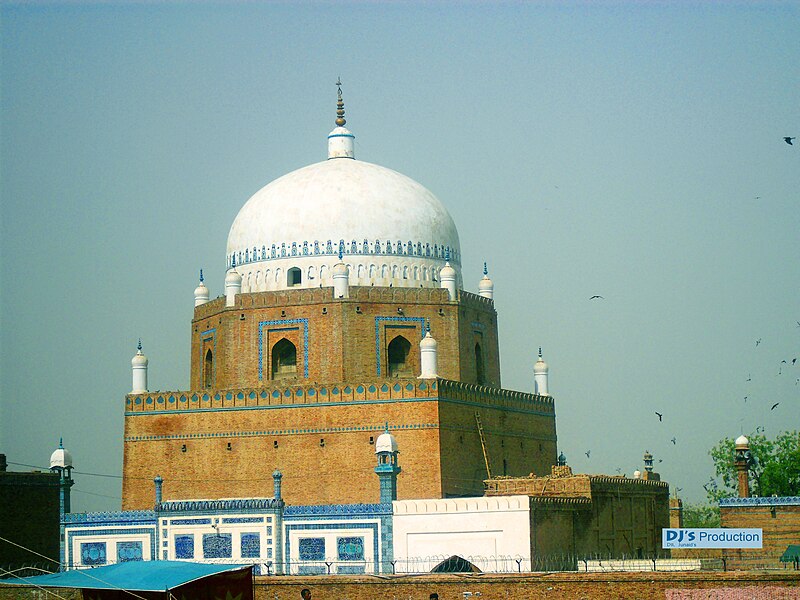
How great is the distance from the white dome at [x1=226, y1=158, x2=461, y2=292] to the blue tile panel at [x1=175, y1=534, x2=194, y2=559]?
8.04 meters

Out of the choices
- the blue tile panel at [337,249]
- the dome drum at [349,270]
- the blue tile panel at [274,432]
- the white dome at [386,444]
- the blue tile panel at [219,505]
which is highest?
the blue tile panel at [337,249]

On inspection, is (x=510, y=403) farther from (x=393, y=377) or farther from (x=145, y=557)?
(x=145, y=557)

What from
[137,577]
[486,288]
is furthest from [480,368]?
[137,577]

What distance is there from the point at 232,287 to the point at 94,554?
8.42m

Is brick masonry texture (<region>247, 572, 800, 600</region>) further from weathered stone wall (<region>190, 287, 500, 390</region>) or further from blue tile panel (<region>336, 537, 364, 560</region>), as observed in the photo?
weathered stone wall (<region>190, 287, 500, 390</region>)

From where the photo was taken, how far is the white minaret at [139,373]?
44.8m

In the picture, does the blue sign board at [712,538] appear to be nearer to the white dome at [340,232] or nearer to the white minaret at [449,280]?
the white minaret at [449,280]

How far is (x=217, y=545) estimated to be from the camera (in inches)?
1551

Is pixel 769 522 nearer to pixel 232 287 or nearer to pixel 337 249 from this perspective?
pixel 337 249

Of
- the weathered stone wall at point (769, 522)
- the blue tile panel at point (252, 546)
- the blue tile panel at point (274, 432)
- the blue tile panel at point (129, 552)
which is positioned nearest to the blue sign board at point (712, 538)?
the weathered stone wall at point (769, 522)

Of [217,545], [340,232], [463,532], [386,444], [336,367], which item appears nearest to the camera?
[463,532]

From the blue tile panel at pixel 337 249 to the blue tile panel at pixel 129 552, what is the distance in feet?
29.7

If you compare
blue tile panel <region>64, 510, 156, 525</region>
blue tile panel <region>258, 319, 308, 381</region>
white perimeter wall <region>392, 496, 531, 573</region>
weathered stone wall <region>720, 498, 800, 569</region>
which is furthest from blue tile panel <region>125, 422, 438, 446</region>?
weathered stone wall <region>720, 498, 800, 569</region>

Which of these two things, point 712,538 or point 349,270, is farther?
point 349,270
